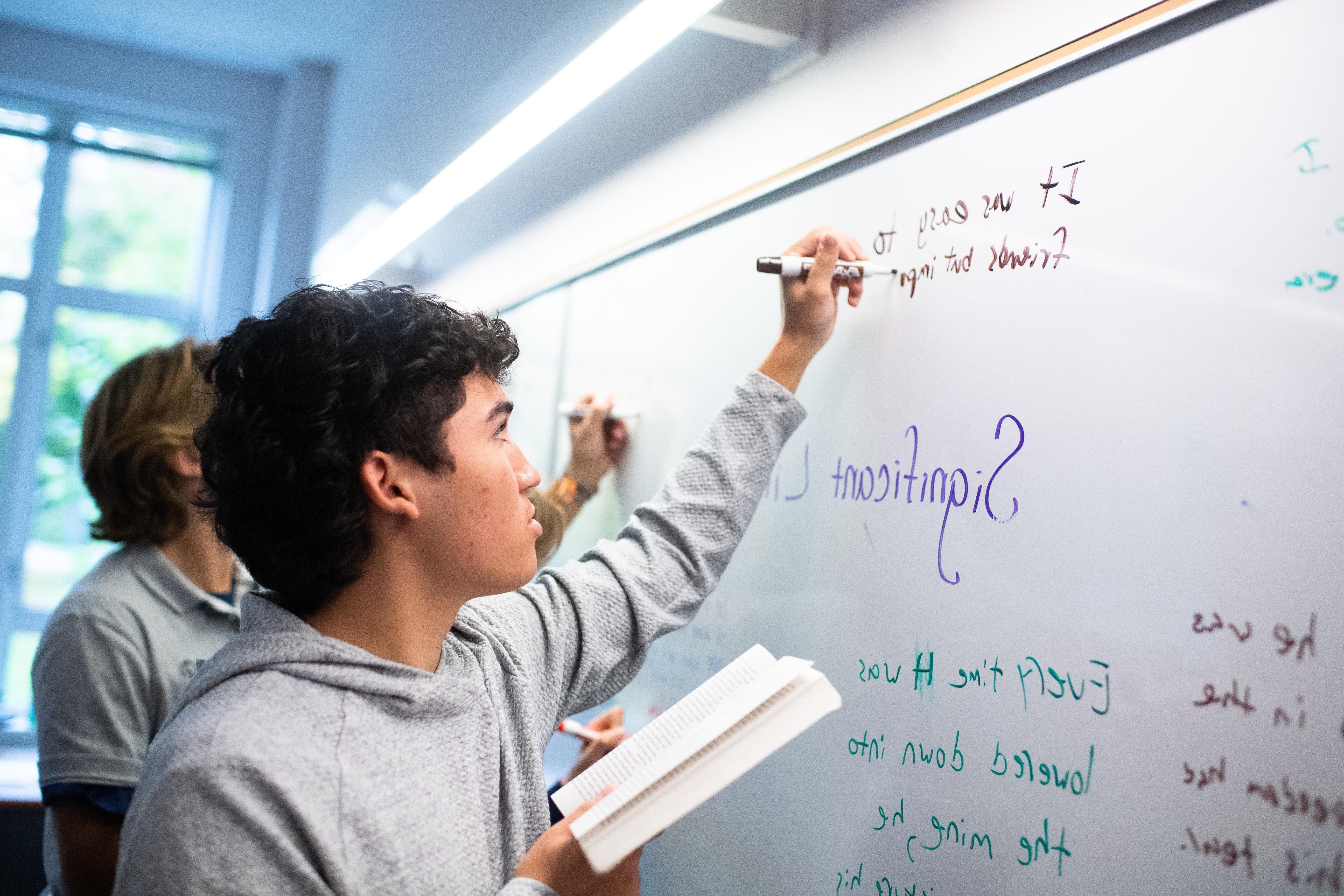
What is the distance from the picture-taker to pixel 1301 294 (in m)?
0.71

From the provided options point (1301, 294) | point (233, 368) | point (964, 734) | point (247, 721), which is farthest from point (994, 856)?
point (233, 368)

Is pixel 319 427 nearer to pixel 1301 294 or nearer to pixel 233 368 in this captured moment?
pixel 233 368

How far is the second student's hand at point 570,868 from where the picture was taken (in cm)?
80

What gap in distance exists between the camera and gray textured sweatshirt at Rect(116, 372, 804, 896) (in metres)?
0.75

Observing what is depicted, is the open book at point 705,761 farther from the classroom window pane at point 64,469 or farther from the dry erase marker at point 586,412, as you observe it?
the classroom window pane at point 64,469

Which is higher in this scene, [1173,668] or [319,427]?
[319,427]

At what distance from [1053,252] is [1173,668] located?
398 millimetres

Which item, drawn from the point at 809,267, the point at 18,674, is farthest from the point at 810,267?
the point at 18,674

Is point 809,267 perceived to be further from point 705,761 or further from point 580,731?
point 580,731

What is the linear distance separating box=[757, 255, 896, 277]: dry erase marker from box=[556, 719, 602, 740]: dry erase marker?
31.7 inches

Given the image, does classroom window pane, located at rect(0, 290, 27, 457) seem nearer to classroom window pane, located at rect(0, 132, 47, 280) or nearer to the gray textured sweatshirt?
classroom window pane, located at rect(0, 132, 47, 280)

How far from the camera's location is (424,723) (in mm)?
912

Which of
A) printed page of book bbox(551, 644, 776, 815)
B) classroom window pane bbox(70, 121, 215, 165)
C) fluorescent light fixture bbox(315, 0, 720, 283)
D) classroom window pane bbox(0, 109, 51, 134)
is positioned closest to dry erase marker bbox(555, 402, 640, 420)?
fluorescent light fixture bbox(315, 0, 720, 283)

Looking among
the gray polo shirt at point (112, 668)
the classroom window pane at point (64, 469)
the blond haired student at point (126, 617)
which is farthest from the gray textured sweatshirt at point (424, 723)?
the classroom window pane at point (64, 469)
